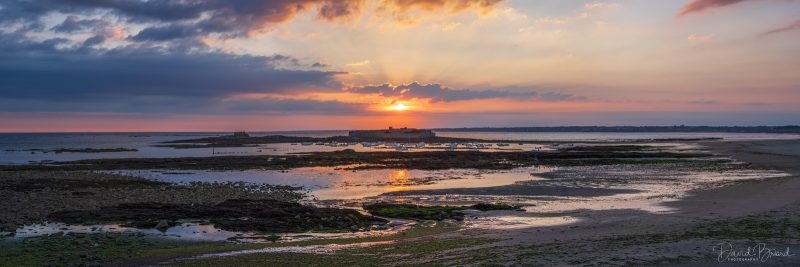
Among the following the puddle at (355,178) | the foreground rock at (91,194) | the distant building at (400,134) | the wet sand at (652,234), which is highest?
the distant building at (400,134)

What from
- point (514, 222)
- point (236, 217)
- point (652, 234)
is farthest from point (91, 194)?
point (652, 234)

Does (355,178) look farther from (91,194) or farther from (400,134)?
(400,134)

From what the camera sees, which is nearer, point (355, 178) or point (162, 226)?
point (162, 226)

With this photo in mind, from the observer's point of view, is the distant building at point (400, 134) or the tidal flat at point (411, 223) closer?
the tidal flat at point (411, 223)

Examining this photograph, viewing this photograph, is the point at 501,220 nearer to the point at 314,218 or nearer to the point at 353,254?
the point at 314,218

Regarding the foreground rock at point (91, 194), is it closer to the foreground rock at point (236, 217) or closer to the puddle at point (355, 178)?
the foreground rock at point (236, 217)

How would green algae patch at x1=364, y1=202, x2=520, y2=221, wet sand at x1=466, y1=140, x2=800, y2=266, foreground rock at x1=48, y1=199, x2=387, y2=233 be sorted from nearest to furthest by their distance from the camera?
wet sand at x1=466, y1=140, x2=800, y2=266 → foreground rock at x1=48, y1=199, x2=387, y2=233 → green algae patch at x1=364, y1=202, x2=520, y2=221

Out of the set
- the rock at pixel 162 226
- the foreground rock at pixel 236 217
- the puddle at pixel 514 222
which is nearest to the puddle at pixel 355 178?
the foreground rock at pixel 236 217

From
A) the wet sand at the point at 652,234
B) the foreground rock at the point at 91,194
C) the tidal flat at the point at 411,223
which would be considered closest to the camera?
the wet sand at the point at 652,234

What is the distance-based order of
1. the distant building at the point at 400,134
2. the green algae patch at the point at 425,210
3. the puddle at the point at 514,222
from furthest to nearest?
the distant building at the point at 400,134 → the green algae patch at the point at 425,210 → the puddle at the point at 514,222

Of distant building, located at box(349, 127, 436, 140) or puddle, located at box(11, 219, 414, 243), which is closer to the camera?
puddle, located at box(11, 219, 414, 243)

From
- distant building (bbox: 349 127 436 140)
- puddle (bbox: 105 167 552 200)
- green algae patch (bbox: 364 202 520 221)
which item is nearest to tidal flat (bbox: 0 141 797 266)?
green algae patch (bbox: 364 202 520 221)

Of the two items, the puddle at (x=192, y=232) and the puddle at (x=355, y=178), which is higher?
the puddle at (x=192, y=232)

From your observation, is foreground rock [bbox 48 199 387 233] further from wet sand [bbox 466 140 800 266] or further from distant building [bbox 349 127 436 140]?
distant building [bbox 349 127 436 140]
